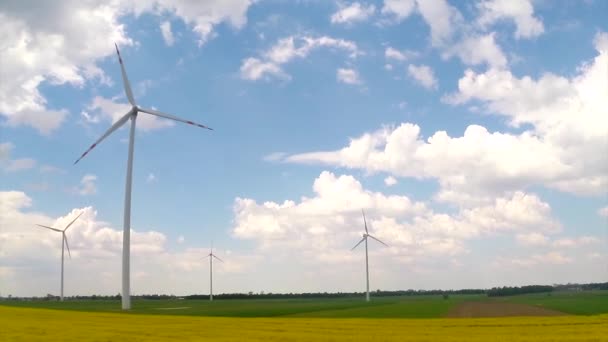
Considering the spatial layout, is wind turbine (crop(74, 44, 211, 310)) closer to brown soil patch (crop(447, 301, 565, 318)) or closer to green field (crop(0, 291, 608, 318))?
green field (crop(0, 291, 608, 318))

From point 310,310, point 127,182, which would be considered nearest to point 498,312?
point 310,310

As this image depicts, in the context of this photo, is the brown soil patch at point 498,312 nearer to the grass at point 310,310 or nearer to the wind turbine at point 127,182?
the grass at point 310,310

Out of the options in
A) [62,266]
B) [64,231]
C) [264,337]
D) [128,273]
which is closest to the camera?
[264,337]

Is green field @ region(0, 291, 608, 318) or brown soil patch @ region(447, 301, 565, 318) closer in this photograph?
brown soil patch @ region(447, 301, 565, 318)

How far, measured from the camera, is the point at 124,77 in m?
93.5

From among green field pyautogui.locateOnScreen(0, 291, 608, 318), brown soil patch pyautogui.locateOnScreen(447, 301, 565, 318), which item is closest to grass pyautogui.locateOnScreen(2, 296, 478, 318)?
green field pyautogui.locateOnScreen(0, 291, 608, 318)

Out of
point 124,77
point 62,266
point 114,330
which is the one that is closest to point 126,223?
point 124,77

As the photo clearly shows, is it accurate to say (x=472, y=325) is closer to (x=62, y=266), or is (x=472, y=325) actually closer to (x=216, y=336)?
(x=216, y=336)

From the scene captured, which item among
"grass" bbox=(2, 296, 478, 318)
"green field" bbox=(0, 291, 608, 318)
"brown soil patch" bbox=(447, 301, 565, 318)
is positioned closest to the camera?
"brown soil patch" bbox=(447, 301, 565, 318)

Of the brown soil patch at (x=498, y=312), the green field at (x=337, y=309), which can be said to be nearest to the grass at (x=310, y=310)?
the green field at (x=337, y=309)

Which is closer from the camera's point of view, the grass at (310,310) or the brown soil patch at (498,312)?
the brown soil patch at (498,312)

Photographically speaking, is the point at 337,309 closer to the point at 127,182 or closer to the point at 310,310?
the point at 310,310

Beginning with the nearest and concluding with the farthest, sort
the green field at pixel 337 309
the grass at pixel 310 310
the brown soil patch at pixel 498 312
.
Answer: the brown soil patch at pixel 498 312
the grass at pixel 310 310
the green field at pixel 337 309

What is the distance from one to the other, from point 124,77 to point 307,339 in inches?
2864
